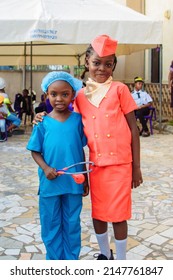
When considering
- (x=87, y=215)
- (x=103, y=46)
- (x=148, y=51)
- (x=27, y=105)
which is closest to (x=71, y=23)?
(x=27, y=105)

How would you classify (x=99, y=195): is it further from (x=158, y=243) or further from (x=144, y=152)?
(x=144, y=152)

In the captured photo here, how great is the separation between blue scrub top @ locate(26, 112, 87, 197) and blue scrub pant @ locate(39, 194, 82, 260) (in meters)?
0.07

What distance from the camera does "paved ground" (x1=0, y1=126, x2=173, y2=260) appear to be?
3.44 m

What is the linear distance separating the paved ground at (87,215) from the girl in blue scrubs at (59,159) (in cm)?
56

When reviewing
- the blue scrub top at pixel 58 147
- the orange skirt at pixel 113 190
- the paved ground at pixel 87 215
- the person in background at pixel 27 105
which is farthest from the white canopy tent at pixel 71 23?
the orange skirt at pixel 113 190

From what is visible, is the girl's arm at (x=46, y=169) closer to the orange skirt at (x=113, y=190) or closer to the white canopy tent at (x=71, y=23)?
the orange skirt at (x=113, y=190)

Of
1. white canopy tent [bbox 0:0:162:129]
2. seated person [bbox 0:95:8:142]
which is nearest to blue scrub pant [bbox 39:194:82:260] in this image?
white canopy tent [bbox 0:0:162:129]

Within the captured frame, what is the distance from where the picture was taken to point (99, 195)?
2799 millimetres

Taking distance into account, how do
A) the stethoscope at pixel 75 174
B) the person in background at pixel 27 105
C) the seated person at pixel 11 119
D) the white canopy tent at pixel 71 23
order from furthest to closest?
the person in background at pixel 27 105 → the seated person at pixel 11 119 → the white canopy tent at pixel 71 23 → the stethoscope at pixel 75 174

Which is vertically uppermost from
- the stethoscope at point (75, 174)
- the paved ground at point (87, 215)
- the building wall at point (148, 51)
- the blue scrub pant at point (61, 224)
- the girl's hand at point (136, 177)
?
the building wall at point (148, 51)

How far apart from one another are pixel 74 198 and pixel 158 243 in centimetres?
117

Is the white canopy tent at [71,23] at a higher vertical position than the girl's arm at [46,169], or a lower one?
higher

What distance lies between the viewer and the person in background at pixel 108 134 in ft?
9.00
